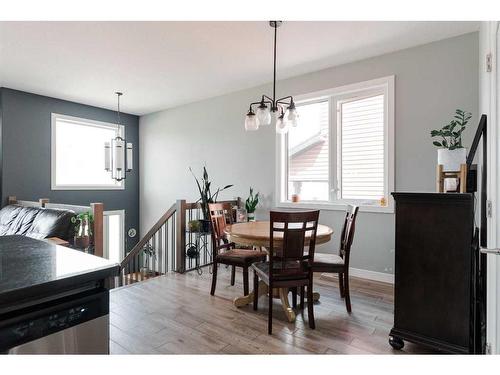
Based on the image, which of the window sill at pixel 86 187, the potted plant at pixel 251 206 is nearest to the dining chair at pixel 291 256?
the potted plant at pixel 251 206

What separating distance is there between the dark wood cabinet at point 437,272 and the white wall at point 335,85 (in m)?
1.45

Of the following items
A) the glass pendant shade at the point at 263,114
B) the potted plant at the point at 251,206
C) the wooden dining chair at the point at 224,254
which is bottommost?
the wooden dining chair at the point at 224,254

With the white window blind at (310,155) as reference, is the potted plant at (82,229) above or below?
below

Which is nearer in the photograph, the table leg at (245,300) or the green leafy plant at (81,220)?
the table leg at (245,300)

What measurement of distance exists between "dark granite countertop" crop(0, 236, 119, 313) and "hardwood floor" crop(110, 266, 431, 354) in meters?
1.12

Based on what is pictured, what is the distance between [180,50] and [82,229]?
2.32 meters

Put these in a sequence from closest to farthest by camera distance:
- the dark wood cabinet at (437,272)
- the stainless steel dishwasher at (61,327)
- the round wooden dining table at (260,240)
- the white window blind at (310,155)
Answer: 1. the stainless steel dishwasher at (61,327)
2. the dark wood cabinet at (437,272)
3. the round wooden dining table at (260,240)
4. the white window blind at (310,155)

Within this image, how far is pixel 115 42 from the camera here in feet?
9.73

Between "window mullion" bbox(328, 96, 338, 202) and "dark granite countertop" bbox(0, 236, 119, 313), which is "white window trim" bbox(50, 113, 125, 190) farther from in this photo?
"dark granite countertop" bbox(0, 236, 119, 313)

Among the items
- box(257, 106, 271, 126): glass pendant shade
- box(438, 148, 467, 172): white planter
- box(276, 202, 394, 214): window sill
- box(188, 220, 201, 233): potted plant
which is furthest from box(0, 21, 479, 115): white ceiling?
box(188, 220, 201, 233): potted plant

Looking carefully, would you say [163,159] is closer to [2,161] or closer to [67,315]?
[2,161]

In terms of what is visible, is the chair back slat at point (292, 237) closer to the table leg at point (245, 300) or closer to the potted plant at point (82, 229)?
the table leg at point (245, 300)

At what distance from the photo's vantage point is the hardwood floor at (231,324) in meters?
1.92
